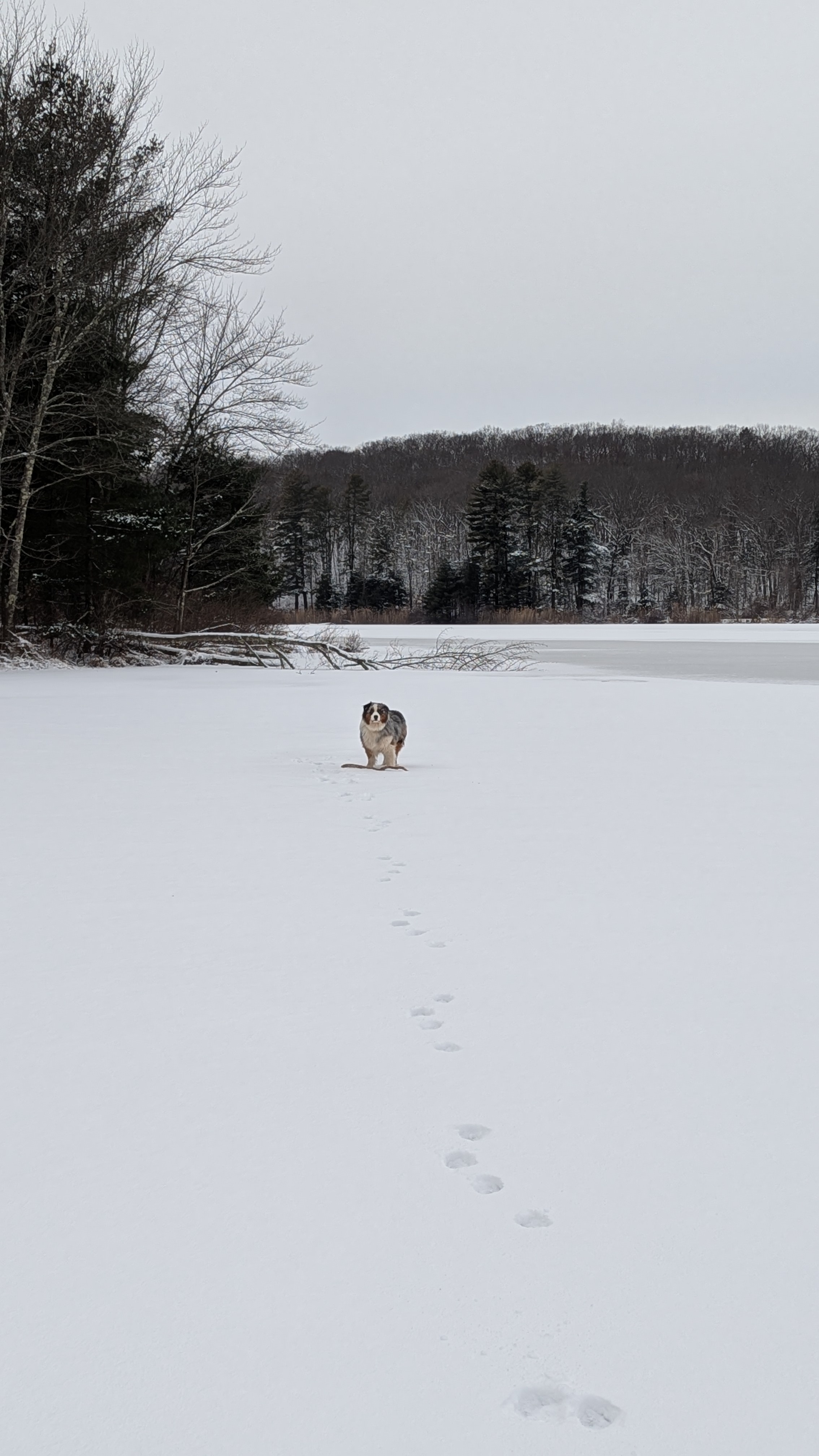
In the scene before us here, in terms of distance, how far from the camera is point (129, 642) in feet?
60.7

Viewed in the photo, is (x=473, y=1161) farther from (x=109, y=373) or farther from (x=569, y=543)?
(x=569, y=543)

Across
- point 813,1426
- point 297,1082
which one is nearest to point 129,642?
point 297,1082

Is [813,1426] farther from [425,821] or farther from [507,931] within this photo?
[425,821]

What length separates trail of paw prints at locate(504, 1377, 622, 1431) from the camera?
131 cm

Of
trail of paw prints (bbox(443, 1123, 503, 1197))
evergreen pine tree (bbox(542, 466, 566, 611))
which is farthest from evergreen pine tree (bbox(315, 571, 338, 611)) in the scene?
trail of paw prints (bbox(443, 1123, 503, 1197))

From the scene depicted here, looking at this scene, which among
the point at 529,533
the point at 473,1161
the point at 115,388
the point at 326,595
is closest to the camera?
the point at 473,1161

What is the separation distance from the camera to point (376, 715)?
6570 mm

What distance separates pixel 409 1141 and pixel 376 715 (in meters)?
4.68

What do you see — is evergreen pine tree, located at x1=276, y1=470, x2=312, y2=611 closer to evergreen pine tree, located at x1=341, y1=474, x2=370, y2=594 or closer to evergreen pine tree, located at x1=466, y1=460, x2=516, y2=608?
evergreen pine tree, located at x1=341, y1=474, x2=370, y2=594

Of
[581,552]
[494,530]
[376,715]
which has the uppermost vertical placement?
[494,530]

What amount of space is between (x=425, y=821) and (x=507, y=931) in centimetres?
187

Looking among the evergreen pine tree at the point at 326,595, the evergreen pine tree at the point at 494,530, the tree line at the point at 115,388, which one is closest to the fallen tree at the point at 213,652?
the tree line at the point at 115,388

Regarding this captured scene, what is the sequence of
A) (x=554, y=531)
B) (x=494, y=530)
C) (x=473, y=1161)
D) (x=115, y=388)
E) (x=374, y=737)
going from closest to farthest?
(x=473, y=1161), (x=374, y=737), (x=115, y=388), (x=494, y=530), (x=554, y=531)

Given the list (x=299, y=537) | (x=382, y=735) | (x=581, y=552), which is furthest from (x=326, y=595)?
(x=382, y=735)
